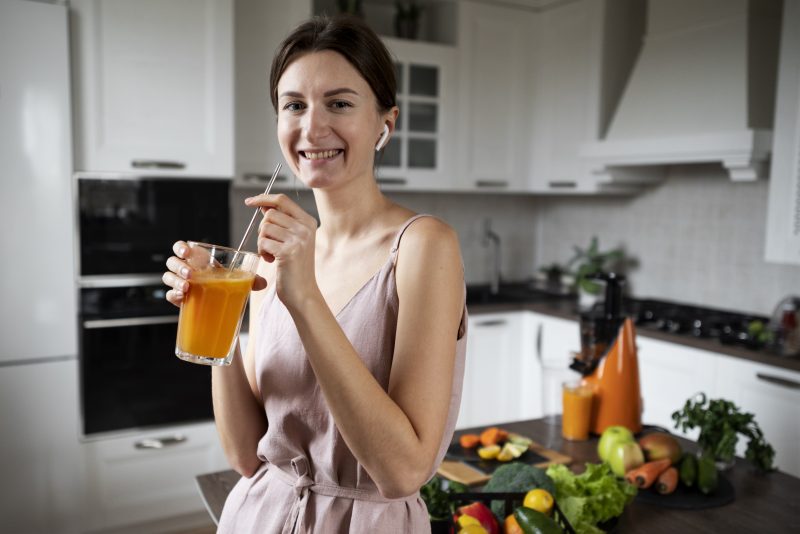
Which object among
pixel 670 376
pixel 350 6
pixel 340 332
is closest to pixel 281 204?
pixel 340 332

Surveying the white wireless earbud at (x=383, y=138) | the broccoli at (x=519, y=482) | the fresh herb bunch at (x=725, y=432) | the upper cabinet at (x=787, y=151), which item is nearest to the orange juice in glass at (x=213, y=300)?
the white wireless earbud at (x=383, y=138)

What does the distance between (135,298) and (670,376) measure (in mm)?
2211

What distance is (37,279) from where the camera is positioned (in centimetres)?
262

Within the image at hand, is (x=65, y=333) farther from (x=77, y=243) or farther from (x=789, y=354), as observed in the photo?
(x=789, y=354)

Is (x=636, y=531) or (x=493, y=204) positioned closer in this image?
(x=636, y=531)

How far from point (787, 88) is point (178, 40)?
230cm

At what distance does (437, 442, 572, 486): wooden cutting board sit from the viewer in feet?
4.89

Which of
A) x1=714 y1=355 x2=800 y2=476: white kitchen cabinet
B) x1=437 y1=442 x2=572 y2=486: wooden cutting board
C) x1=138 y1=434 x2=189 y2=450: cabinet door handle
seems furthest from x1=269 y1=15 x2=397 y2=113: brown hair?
Answer: x1=138 y1=434 x2=189 y2=450: cabinet door handle

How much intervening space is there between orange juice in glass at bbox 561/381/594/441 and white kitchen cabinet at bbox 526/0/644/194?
2009 millimetres

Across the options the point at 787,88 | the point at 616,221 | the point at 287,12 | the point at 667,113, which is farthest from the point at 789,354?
the point at 287,12

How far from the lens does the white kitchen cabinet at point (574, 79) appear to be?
3525 millimetres

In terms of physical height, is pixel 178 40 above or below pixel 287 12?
below

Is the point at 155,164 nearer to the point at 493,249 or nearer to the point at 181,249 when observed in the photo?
the point at 181,249

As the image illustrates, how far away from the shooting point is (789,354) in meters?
2.57
